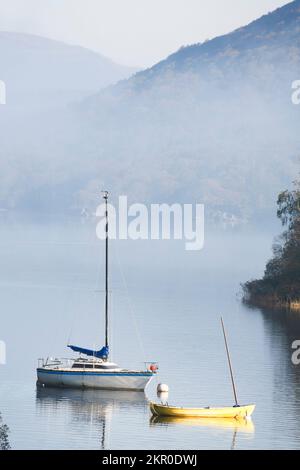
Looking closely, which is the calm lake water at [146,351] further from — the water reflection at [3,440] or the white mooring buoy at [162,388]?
the water reflection at [3,440]

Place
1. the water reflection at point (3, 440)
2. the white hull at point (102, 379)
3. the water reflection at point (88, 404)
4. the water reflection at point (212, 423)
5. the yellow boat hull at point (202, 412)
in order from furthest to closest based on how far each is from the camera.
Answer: the white hull at point (102, 379)
the water reflection at point (88, 404)
the yellow boat hull at point (202, 412)
the water reflection at point (212, 423)
the water reflection at point (3, 440)

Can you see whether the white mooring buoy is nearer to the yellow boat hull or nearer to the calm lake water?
the calm lake water

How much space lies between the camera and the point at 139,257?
17862 cm

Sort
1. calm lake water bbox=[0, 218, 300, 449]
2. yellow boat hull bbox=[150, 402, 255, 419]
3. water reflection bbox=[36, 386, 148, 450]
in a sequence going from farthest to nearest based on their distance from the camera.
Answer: water reflection bbox=[36, 386, 148, 450]
yellow boat hull bbox=[150, 402, 255, 419]
calm lake water bbox=[0, 218, 300, 449]

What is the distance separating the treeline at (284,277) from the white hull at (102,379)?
37.5 m

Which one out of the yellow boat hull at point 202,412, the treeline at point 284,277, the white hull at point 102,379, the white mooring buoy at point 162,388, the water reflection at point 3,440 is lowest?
the water reflection at point 3,440

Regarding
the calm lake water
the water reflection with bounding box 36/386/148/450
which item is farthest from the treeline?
the water reflection with bounding box 36/386/148/450

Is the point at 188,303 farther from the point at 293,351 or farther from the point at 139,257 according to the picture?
the point at 139,257

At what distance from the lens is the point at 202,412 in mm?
63344

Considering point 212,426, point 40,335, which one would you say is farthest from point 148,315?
point 212,426

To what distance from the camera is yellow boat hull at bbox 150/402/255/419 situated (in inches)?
2494

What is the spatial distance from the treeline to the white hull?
37474 mm

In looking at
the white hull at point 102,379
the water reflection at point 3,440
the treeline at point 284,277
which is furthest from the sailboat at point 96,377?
the treeline at point 284,277

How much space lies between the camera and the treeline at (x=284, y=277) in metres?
108
